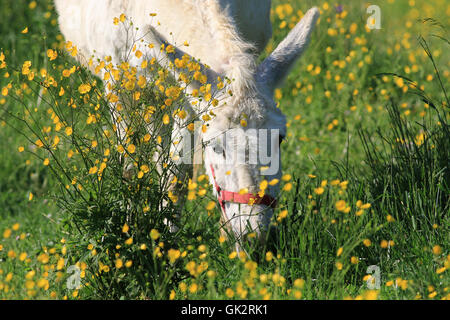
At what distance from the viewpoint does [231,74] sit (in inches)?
115

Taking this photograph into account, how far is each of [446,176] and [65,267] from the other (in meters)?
2.27

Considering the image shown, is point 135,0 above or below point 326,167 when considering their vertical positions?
above

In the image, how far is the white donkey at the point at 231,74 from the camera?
9.58 feet

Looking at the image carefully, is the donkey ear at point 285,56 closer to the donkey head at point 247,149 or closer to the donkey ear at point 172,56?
the donkey head at point 247,149

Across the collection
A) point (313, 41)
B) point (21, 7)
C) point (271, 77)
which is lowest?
point (271, 77)

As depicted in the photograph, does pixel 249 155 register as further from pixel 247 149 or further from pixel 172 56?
pixel 172 56

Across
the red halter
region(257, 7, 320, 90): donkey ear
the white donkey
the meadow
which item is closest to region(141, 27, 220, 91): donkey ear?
the white donkey

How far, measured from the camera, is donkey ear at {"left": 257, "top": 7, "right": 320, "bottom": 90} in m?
3.15

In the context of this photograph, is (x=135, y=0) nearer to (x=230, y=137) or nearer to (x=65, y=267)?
(x=230, y=137)

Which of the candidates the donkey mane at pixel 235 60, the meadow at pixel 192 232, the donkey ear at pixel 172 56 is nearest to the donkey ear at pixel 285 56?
the donkey mane at pixel 235 60

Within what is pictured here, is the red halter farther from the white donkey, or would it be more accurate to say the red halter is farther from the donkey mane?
the donkey mane

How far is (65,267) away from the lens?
282cm
